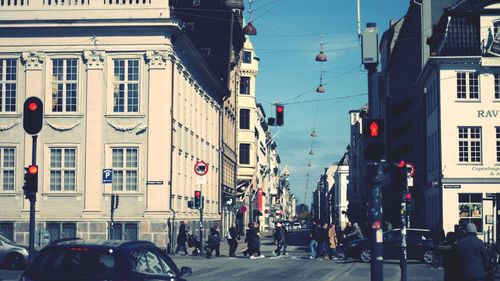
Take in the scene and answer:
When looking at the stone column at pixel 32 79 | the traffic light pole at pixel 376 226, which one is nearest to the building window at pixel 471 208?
the stone column at pixel 32 79

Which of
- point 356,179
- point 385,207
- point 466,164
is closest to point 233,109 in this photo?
point 385,207

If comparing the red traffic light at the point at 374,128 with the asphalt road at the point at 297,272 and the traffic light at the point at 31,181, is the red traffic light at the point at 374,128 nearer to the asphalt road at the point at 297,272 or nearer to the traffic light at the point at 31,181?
the traffic light at the point at 31,181

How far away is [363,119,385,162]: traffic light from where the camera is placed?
727 inches

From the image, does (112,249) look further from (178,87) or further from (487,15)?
(487,15)

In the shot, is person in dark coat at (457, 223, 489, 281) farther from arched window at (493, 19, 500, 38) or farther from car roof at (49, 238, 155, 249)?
arched window at (493, 19, 500, 38)

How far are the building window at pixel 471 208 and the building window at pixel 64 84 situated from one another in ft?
71.6

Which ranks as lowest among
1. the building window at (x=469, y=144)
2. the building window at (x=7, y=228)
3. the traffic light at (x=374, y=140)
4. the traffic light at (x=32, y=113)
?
the building window at (x=7, y=228)

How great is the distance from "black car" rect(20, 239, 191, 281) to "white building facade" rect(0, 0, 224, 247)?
31579 mm

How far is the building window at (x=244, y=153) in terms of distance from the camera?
91.6 m

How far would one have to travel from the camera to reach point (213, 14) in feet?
246

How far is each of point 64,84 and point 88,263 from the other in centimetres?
3400

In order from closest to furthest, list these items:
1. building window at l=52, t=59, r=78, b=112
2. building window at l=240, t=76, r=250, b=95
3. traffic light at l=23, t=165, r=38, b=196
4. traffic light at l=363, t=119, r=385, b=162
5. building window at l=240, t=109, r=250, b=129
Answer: traffic light at l=363, t=119, r=385, b=162 < traffic light at l=23, t=165, r=38, b=196 < building window at l=52, t=59, r=78, b=112 < building window at l=240, t=109, r=250, b=129 < building window at l=240, t=76, r=250, b=95

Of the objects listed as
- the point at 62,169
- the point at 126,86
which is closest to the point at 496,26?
the point at 126,86

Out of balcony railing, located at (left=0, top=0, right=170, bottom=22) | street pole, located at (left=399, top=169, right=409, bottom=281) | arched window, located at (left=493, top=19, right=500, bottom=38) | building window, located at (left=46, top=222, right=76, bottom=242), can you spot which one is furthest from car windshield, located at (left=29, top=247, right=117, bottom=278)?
arched window, located at (left=493, top=19, right=500, bottom=38)
